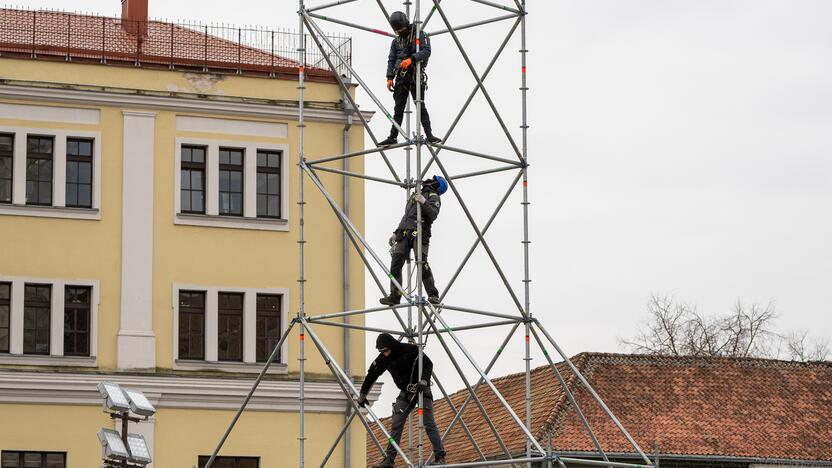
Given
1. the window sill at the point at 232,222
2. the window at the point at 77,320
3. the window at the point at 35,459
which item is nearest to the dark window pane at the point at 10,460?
the window at the point at 35,459

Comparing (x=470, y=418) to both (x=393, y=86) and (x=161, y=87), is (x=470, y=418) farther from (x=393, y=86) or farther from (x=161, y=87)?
(x=393, y=86)

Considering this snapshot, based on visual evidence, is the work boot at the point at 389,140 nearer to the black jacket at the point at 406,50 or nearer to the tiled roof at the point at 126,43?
the black jacket at the point at 406,50

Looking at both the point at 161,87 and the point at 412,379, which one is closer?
the point at 412,379

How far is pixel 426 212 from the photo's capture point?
23516 mm

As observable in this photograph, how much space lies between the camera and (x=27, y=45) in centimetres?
3603

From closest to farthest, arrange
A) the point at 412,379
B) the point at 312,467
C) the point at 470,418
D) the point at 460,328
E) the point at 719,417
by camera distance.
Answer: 1. the point at 412,379
2. the point at 460,328
3. the point at 312,467
4. the point at 719,417
5. the point at 470,418

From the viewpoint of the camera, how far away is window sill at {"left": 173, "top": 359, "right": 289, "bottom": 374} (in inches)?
1403

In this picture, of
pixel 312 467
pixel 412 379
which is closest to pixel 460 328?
pixel 412 379

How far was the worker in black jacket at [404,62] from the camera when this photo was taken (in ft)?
79.4

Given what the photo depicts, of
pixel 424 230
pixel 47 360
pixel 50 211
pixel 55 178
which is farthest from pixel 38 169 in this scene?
pixel 424 230

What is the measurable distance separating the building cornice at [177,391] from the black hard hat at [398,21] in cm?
1281

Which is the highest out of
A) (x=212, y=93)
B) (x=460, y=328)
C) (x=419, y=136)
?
(x=212, y=93)

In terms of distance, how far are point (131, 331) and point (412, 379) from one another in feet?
44.7

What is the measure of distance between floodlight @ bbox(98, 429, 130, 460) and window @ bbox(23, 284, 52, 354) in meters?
9.16
